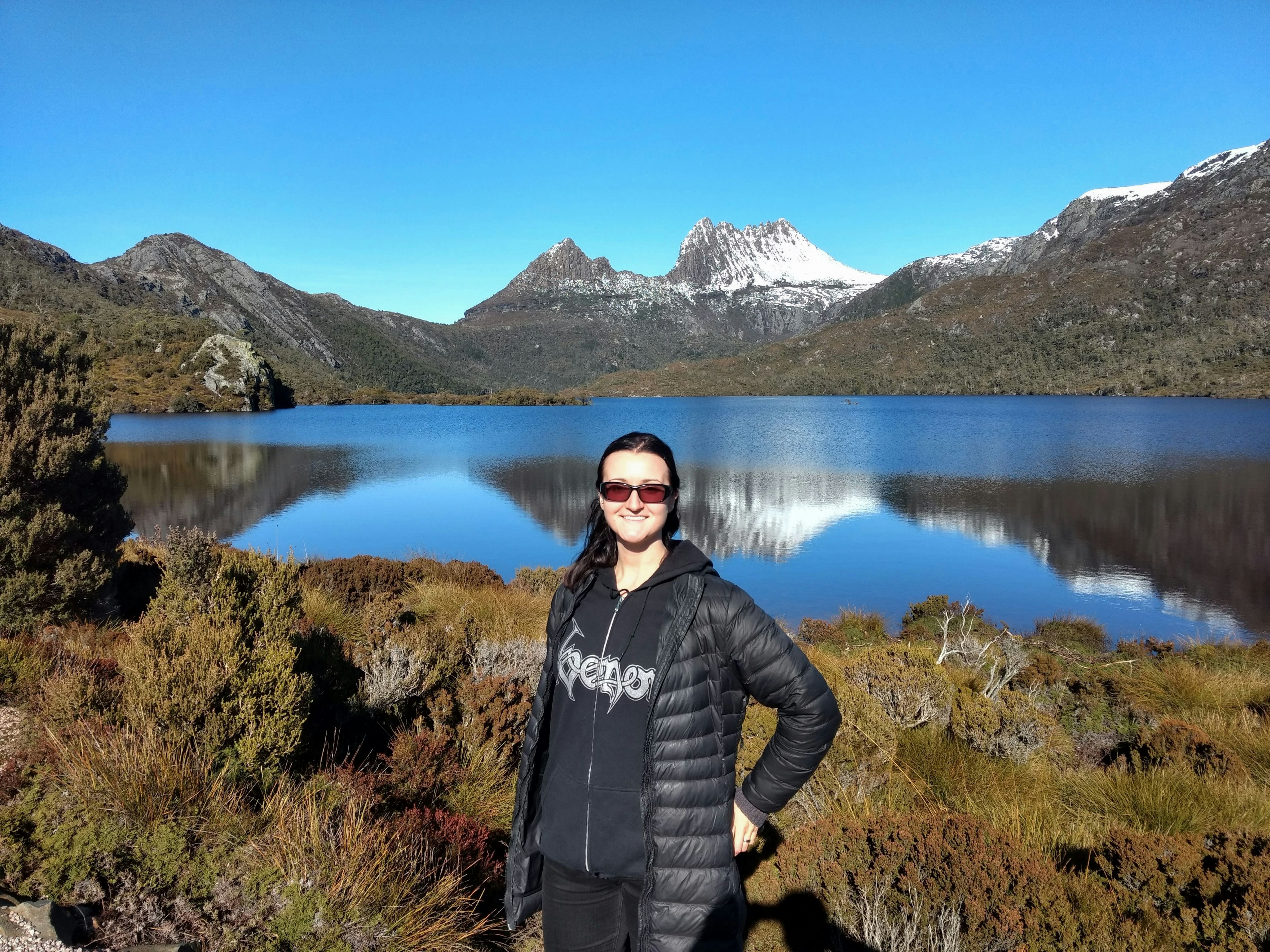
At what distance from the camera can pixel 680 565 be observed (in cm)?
216

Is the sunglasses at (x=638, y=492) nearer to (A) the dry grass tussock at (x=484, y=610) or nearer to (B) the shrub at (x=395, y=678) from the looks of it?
(B) the shrub at (x=395, y=678)

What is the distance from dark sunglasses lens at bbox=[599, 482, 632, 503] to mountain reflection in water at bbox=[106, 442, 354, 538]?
1318 centimetres

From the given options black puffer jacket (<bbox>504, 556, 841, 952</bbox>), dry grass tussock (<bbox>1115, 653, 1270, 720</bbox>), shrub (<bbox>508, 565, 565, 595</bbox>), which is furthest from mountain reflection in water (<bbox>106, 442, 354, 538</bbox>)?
dry grass tussock (<bbox>1115, 653, 1270, 720</bbox>)

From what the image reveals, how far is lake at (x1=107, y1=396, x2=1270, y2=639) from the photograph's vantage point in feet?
43.7

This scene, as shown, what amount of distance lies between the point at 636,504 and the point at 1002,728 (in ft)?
13.7

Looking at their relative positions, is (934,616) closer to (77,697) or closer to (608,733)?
(608,733)

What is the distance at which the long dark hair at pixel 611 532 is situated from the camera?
2.39m

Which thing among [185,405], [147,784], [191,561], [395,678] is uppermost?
[185,405]

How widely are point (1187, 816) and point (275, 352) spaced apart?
17773 cm

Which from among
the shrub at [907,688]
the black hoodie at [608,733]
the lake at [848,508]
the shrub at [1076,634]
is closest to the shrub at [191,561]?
the black hoodie at [608,733]

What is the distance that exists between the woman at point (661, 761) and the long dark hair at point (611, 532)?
6.5 inches

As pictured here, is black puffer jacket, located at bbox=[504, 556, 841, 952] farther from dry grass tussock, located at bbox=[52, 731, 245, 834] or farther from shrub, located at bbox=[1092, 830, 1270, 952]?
dry grass tussock, located at bbox=[52, 731, 245, 834]

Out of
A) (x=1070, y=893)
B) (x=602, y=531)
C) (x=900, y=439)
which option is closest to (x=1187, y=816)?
(x=1070, y=893)

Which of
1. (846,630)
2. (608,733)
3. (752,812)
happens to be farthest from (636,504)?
(846,630)
